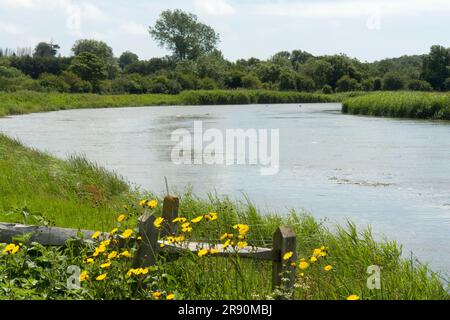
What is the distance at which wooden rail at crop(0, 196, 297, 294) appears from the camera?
411 centimetres

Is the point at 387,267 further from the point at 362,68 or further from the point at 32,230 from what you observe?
the point at 362,68

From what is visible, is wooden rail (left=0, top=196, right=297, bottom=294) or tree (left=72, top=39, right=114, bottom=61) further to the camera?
tree (left=72, top=39, right=114, bottom=61)

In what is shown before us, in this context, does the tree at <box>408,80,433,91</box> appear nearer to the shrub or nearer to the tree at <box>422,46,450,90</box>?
the tree at <box>422,46,450,90</box>

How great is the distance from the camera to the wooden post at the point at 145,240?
4566 mm

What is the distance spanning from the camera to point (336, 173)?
49.1 ft

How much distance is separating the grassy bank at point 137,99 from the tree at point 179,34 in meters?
24.4

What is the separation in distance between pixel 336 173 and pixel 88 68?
169 feet

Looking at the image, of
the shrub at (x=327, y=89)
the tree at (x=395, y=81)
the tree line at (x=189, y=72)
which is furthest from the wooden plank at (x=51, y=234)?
the shrub at (x=327, y=89)

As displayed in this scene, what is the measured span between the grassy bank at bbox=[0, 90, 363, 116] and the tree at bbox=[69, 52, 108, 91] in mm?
6384

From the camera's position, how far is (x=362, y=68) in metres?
81.9

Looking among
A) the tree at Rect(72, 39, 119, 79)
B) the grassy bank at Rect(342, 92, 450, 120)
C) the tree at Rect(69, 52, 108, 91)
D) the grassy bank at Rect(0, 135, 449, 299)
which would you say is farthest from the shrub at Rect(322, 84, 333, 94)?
the grassy bank at Rect(0, 135, 449, 299)

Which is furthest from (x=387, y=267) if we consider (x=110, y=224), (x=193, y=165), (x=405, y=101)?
(x=405, y=101)

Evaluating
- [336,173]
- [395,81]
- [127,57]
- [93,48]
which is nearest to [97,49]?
[93,48]

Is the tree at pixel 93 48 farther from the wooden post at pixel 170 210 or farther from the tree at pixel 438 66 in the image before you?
the wooden post at pixel 170 210
